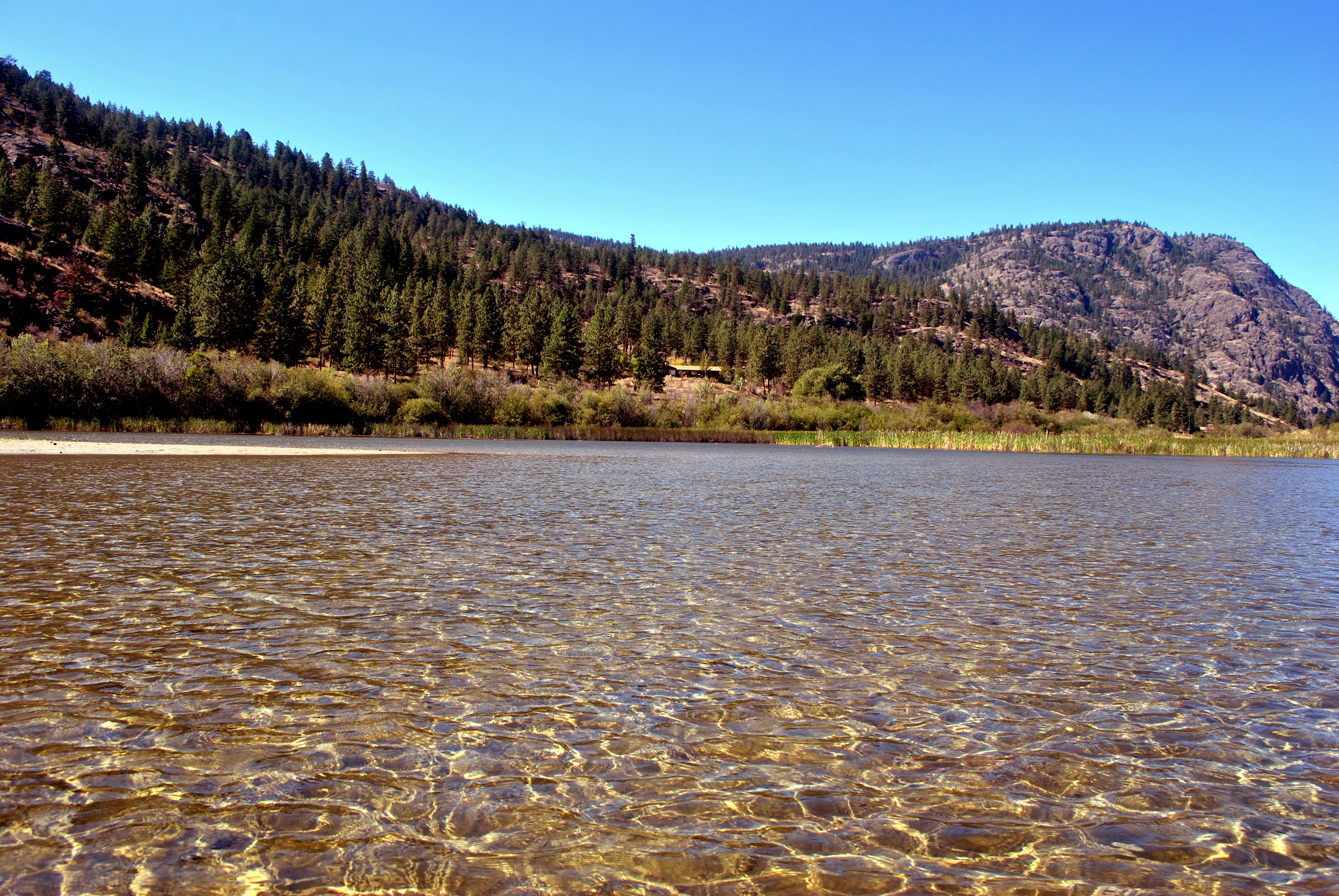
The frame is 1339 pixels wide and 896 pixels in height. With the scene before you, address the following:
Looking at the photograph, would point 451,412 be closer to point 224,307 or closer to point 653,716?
point 224,307

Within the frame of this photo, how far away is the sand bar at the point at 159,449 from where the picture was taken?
1706 inches

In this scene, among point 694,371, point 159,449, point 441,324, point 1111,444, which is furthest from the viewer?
point 694,371

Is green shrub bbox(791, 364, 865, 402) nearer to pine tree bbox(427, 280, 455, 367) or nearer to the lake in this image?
pine tree bbox(427, 280, 455, 367)

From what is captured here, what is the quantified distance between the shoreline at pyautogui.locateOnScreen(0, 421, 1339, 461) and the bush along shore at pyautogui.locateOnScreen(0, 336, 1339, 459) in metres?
0.20

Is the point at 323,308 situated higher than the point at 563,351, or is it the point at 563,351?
the point at 323,308

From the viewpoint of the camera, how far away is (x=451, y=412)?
95.1 meters

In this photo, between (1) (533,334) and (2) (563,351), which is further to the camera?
(1) (533,334)

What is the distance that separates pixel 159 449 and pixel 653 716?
5151 cm

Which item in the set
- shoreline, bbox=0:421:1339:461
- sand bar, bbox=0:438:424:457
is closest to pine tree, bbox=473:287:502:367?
shoreline, bbox=0:421:1339:461

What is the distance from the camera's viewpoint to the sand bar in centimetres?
4334

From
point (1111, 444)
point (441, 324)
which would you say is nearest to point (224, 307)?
point (441, 324)

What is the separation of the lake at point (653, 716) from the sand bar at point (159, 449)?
31888 millimetres

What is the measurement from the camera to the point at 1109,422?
150m

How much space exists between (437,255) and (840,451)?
139 meters
